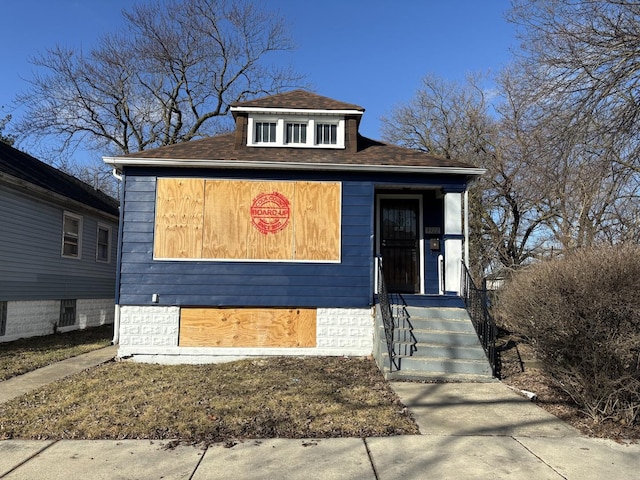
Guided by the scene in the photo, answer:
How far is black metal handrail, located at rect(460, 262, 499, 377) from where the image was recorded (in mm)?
7398

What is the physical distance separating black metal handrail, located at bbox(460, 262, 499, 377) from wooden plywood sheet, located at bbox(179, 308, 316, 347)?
2.99 metres

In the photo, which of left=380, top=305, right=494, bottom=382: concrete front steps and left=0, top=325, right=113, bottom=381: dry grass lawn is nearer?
left=380, top=305, right=494, bottom=382: concrete front steps

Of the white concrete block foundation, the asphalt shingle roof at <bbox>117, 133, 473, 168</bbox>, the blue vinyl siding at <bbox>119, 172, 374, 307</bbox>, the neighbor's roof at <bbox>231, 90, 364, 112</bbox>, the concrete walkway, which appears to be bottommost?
the concrete walkway

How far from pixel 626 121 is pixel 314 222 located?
6100mm

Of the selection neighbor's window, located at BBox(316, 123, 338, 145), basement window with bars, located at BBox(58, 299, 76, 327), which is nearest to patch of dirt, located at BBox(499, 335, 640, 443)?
neighbor's window, located at BBox(316, 123, 338, 145)

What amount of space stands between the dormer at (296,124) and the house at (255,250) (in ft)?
2.41

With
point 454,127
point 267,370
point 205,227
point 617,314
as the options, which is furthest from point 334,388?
point 454,127

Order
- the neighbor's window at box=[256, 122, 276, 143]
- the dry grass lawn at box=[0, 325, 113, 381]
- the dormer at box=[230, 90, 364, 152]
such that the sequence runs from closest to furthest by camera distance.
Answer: the dry grass lawn at box=[0, 325, 113, 381] < the dormer at box=[230, 90, 364, 152] < the neighbor's window at box=[256, 122, 276, 143]

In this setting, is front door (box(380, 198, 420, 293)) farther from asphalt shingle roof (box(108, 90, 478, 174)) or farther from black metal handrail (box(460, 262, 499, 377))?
black metal handrail (box(460, 262, 499, 377))

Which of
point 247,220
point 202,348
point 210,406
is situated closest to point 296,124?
point 247,220

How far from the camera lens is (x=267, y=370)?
7.54m

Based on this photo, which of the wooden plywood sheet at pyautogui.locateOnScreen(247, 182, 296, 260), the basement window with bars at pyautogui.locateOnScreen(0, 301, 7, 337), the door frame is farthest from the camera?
the basement window with bars at pyautogui.locateOnScreen(0, 301, 7, 337)

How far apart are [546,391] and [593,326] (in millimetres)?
1947

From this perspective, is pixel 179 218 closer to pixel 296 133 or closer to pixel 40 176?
pixel 296 133
